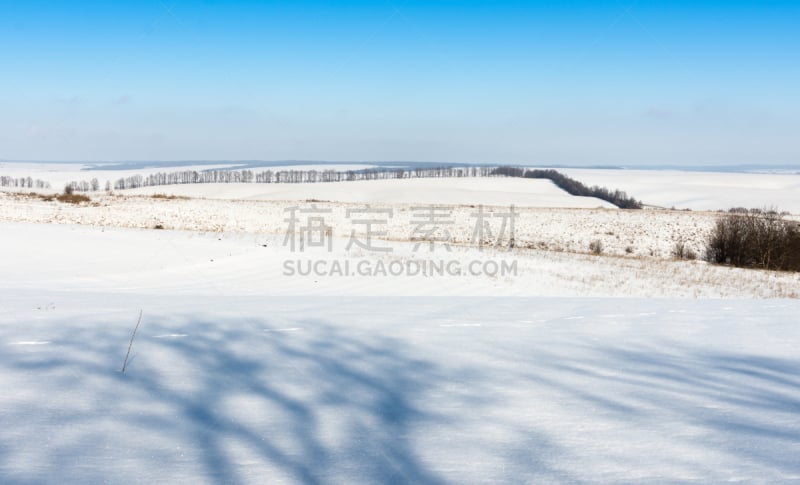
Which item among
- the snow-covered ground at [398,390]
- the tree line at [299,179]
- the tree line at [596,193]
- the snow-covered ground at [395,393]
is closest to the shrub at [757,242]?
the snow-covered ground at [398,390]

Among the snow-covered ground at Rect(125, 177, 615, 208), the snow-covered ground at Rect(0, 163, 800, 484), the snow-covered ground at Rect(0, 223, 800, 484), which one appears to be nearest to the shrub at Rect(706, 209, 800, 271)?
the snow-covered ground at Rect(0, 163, 800, 484)

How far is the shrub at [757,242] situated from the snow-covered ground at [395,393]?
16.9 meters

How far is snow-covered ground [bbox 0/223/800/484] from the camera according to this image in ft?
8.43

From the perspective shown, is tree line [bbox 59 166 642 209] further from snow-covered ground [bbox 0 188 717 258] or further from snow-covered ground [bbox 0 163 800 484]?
snow-covered ground [bbox 0 163 800 484]

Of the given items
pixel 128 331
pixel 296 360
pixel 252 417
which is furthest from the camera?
pixel 128 331

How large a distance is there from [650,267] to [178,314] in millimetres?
16867

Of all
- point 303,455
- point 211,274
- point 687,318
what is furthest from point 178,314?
point 211,274

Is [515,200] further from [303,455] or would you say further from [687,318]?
[303,455]

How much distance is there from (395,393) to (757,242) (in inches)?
916

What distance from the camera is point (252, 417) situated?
3.11 meters

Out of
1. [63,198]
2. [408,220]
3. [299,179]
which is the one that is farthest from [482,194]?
[299,179]

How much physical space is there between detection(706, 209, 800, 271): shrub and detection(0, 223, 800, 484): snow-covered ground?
16912mm

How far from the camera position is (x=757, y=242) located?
2148cm

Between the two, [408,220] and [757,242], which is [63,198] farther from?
[757,242]
